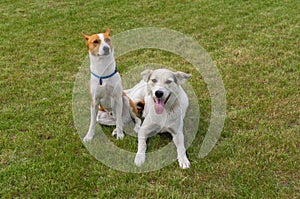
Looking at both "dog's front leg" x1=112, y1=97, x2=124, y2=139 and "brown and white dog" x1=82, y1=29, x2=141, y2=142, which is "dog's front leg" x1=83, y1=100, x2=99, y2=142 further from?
"dog's front leg" x1=112, y1=97, x2=124, y2=139

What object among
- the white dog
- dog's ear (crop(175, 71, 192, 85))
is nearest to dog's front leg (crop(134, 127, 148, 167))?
the white dog

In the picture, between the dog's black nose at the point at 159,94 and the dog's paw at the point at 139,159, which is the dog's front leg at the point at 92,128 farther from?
the dog's black nose at the point at 159,94

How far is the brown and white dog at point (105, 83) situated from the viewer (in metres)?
4.30

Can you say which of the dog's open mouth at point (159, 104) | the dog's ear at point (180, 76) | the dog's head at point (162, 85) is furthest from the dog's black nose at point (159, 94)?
the dog's ear at point (180, 76)

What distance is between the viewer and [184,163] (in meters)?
4.30

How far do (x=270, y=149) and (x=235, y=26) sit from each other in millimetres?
5011

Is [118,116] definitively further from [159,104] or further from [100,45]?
[100,45]

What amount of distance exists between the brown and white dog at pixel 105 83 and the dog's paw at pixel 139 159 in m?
0.54

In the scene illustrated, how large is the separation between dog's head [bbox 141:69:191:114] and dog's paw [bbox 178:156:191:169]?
1.99ft

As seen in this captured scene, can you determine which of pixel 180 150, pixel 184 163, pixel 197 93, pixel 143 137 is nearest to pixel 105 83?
pixel 143 137

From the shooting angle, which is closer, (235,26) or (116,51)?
(116,51)

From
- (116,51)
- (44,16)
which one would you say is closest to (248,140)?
(116,51)

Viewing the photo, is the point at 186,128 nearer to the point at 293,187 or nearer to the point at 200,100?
the point at 200,100

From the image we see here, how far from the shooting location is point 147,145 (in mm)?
4730
